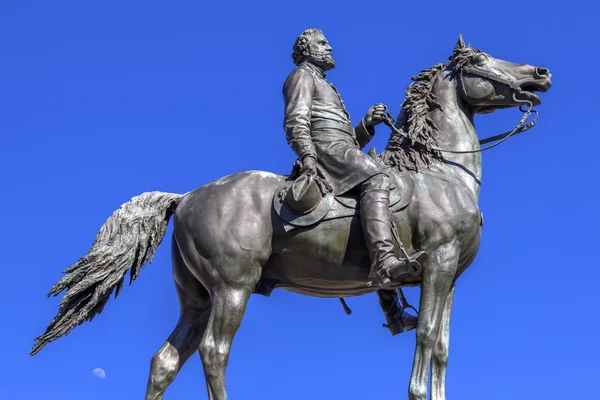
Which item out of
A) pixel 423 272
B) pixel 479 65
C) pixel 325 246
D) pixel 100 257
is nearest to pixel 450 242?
pixel 423 272

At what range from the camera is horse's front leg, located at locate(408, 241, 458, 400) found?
14.0 m

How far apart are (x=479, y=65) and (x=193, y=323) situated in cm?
466

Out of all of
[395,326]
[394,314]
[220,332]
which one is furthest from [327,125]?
[220,332]

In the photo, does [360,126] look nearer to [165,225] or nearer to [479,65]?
[479,65]

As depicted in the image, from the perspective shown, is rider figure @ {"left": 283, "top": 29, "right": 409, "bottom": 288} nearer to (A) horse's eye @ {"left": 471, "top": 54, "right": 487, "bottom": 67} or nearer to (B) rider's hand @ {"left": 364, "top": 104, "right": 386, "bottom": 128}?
(B) rider's hand @ {"left": 364, "top": 104, "right": 386, "bottom": 128}

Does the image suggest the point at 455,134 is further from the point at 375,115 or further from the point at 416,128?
the point at 375,115

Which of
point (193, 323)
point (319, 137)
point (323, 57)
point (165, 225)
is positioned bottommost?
point (193, 323)

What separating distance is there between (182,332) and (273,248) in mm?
1527

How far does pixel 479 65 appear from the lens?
1548 centimetres

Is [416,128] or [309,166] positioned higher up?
[416,128]

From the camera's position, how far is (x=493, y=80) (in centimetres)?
1542

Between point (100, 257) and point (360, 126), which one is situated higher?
point (360, 126)

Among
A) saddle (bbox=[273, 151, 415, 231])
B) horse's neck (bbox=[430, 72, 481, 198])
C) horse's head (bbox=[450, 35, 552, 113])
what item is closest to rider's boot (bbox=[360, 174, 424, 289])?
saddle (bbox=[273, 151, 415, 231])

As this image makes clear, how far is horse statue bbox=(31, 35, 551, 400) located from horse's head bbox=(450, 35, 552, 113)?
1.41ft
